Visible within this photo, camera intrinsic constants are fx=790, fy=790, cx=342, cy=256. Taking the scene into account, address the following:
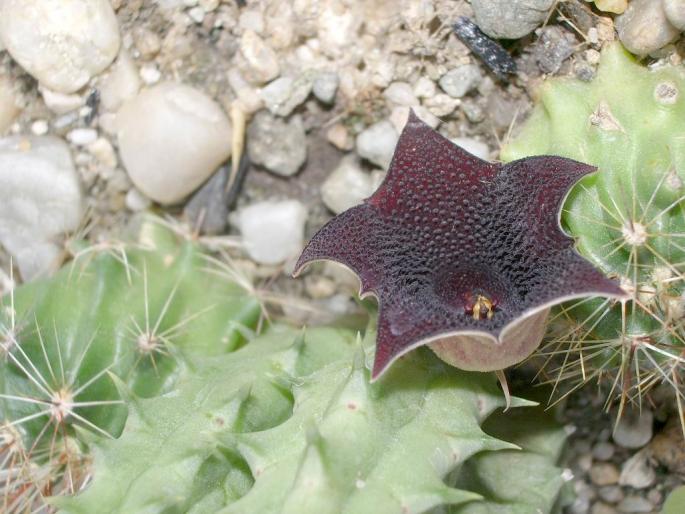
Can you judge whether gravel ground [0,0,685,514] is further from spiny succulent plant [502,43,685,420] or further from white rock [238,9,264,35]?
spiny succulent plant [502,43,685,420]

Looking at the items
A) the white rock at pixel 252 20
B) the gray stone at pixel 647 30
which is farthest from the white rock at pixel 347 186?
the gray stone at pixel 647 30

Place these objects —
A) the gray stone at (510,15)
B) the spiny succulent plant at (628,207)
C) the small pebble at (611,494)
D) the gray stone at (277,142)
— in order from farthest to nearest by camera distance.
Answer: the gray stone at (277,142), the small pebble at (611,494), the gray stone at (510,15), the spiny succulent plant at (628,207)

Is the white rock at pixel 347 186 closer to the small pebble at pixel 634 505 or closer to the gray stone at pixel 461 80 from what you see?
the gray stone at pixel 461 80

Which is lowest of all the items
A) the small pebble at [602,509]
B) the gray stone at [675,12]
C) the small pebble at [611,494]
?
the small pebble at [602,509]

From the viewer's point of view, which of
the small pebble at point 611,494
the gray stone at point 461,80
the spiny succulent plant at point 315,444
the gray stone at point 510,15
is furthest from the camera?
the small pebble at point 611,494

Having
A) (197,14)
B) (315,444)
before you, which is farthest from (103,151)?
(315,444)

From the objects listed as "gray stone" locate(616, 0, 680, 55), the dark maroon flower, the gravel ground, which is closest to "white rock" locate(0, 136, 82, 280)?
the gravel ground

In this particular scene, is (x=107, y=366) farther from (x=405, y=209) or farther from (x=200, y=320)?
(x=405, y=209)
